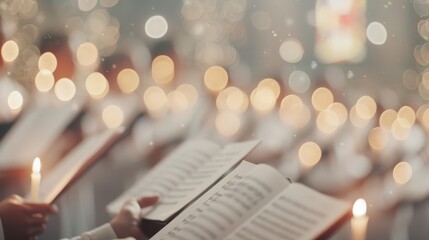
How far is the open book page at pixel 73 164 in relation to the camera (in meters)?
1.37

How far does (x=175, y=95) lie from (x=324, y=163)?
462 millimetres

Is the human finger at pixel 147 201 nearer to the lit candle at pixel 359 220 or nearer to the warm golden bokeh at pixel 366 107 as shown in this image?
the lit candle at pixel 359 220

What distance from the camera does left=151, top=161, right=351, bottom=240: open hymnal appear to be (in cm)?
105

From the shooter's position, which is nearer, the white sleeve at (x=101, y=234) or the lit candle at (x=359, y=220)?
Result: the lit candle at (x=359, y=220)

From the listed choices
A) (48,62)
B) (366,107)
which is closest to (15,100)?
(48,62)

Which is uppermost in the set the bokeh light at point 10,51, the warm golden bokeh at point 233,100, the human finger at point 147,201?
the bokeh light at point 10,51

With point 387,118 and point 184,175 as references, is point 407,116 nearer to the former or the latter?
point 387,118

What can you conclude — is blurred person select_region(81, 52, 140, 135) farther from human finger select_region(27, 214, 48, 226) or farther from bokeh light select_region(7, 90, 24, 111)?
human finger select_region(27, 214, 48, 226)

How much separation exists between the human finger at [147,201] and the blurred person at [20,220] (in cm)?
15

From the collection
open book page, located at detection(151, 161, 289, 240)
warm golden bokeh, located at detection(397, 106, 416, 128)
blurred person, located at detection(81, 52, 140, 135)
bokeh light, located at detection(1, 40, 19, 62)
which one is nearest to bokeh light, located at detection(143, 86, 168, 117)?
blurred person, located at detection(81, 52, 140, 135)

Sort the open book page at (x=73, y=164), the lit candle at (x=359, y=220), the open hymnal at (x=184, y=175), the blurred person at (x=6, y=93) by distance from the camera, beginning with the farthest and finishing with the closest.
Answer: the blurred person at (x=6, y=93) → the open book page at (x=73, y=164) → the open hymnal at (x=184, y=175) → the lit candle at (x=359, y=220)

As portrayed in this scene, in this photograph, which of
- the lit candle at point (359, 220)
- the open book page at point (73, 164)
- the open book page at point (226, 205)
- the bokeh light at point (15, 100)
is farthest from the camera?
the bokeh light at point (15, 100)

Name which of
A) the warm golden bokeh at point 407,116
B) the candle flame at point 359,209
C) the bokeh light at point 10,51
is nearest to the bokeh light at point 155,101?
the bokeh light at point 10,51

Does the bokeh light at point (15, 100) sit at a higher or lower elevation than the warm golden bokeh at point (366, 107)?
higher
